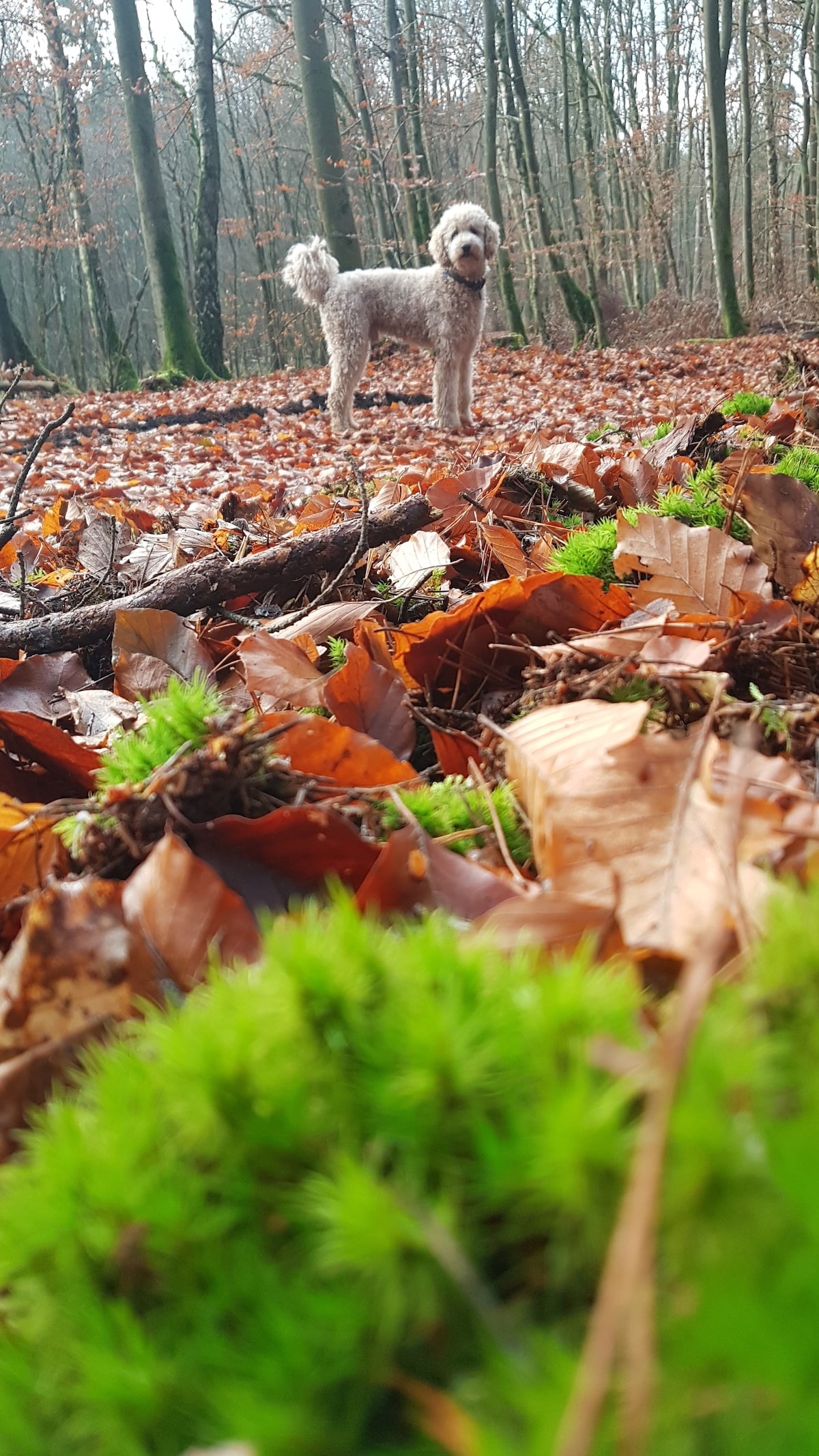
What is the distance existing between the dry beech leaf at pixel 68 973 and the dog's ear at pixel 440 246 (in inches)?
438

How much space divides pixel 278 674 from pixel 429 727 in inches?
13.9

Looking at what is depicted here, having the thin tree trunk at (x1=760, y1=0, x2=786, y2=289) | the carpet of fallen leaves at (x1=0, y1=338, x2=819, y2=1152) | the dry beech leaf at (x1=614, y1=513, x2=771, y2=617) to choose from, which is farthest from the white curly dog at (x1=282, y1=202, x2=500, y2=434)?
the thin tree trunk at (x1=760, y1=0, x2=786, y2=289)

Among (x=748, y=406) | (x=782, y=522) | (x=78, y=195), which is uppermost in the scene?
(x=78, y=195)

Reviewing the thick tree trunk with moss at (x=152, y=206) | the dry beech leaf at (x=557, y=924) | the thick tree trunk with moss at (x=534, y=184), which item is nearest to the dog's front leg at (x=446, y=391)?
the thick tree trunk with moss at (x=152, y=206)

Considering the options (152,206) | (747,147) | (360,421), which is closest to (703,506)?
(360,421)

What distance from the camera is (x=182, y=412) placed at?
11969 millimetres

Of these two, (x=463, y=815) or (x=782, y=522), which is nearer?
(x=463, y=815)

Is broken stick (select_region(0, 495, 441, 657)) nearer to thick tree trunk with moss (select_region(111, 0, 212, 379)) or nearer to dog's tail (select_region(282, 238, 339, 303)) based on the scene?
dog's tail (select_region(282, 238, 339, 303))

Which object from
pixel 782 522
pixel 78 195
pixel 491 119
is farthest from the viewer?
pixel 78 195

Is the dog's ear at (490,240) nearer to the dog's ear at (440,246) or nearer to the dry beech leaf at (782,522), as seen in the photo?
the dog's ear at (440,246)

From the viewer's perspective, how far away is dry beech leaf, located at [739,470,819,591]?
1714mm

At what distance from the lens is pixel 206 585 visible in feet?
7.20

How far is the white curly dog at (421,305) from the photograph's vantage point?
33.6 feet

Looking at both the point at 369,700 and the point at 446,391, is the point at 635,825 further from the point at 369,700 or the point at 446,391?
the point at 446,391
